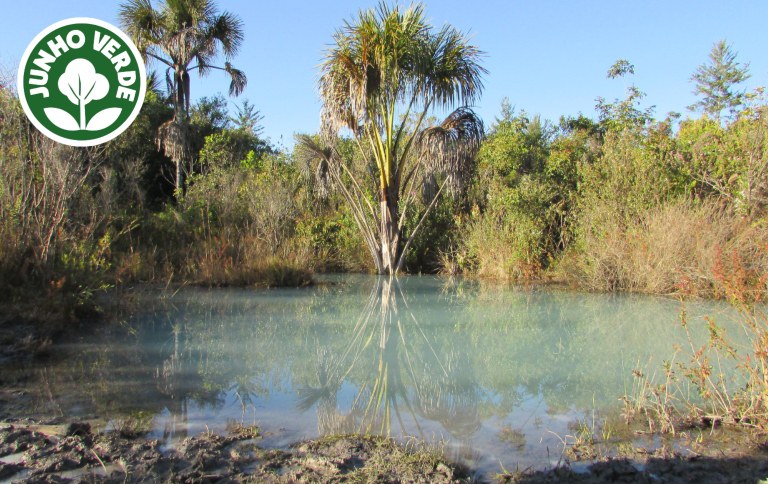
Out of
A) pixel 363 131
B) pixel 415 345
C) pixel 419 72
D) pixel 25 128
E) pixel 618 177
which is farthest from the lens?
pixel 363 131

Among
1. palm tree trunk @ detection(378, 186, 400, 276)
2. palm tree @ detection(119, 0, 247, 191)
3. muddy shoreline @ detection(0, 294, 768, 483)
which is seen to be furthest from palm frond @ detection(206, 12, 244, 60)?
muddy shoreline @ detection(0, 294, 768, 483)

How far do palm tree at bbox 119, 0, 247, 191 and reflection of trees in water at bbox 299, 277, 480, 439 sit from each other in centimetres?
1238

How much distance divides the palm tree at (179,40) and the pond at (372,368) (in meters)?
9.64

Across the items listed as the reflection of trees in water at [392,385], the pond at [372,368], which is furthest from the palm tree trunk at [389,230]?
the reflection of trees in water at [392,385]

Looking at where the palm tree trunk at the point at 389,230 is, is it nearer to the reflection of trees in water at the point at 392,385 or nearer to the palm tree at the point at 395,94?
the palm tree at the point at 395,94

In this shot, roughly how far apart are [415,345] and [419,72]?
864cm

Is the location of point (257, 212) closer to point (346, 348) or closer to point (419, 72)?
point (419, 72)

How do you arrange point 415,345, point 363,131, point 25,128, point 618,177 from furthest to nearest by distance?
point 363,131 → point 618,177 → point 25,128 → point 415,345

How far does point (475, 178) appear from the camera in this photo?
15.9 metres

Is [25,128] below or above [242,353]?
above

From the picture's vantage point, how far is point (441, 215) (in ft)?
52.0

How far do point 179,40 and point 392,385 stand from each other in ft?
53.3

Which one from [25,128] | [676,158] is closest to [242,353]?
[25,128]

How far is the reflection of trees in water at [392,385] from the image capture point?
12.2ft
